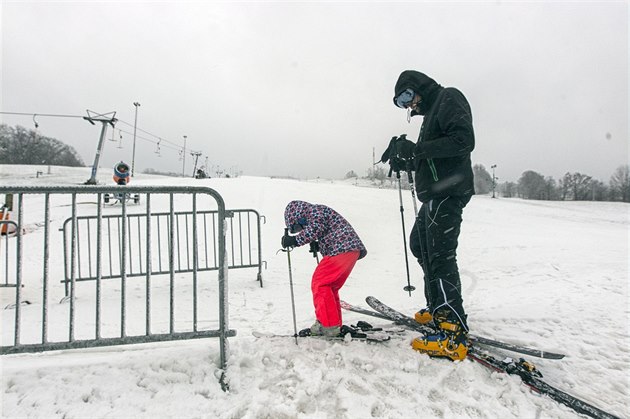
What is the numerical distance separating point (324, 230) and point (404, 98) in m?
1.69

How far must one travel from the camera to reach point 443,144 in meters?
3.10

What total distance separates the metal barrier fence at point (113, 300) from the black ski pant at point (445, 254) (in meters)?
1.95

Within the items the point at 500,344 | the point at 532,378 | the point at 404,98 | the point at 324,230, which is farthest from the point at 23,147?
the point at 532,378

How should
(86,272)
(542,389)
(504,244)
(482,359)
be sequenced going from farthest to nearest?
(504,244)
(86,272)
(482,359)
(542,389)

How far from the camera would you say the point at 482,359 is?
2895 mm

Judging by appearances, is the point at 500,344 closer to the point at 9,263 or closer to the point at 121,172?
the point at 9,263

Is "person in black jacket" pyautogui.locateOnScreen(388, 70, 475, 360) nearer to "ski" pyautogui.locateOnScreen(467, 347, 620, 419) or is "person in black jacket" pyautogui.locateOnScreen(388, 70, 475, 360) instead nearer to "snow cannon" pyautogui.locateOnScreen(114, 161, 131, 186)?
"ski" pyautogui.locateOnScreen(467, 347, 620, 419)

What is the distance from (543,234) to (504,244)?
10.7ft

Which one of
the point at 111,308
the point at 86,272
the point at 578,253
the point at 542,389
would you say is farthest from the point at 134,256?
the point at 578,253

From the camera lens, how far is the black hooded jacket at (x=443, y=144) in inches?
122

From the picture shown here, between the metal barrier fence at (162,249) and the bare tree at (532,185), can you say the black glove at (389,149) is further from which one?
the bare tree at (532,185)

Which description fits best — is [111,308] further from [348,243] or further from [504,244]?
[504,244]

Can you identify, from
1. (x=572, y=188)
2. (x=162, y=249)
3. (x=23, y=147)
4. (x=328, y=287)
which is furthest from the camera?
(x=572, y=188)

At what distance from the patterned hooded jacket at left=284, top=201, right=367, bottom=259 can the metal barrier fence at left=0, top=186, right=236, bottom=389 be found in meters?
0.85
